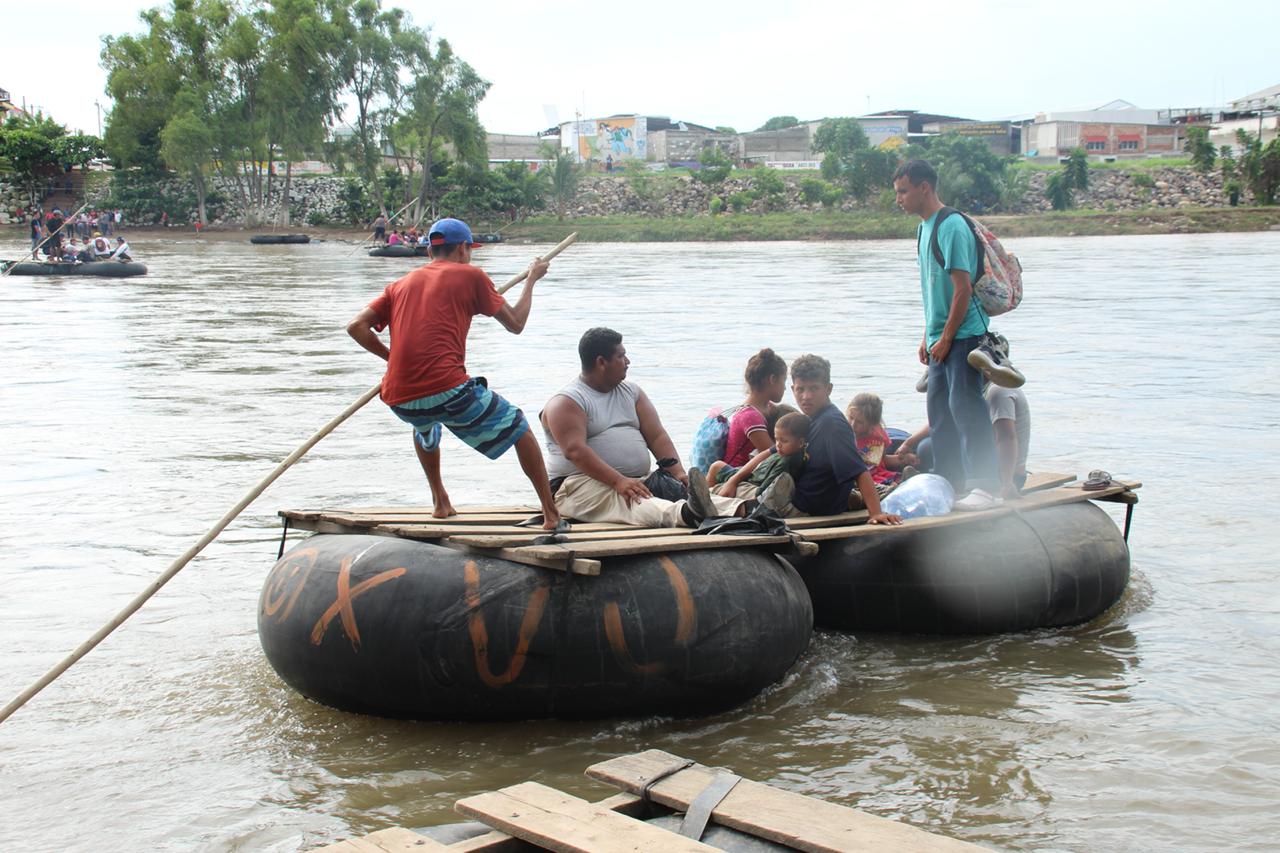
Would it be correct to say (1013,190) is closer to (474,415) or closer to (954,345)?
(954,345)

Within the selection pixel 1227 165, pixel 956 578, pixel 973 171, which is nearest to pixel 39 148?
pixel 973 171

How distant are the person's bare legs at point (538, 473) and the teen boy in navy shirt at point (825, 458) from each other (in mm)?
1342

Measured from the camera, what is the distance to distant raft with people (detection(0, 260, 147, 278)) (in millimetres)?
36438

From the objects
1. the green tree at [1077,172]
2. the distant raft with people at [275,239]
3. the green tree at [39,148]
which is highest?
the green tree at [39,148]

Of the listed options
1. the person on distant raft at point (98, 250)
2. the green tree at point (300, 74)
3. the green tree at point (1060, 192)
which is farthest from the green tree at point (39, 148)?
the green tree at point (1060, 192)

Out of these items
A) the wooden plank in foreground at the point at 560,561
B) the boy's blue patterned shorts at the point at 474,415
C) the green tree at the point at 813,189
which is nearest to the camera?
the wooden plank in foreground at the point at 560,561

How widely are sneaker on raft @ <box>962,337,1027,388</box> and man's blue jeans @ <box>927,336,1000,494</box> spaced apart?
0.11m

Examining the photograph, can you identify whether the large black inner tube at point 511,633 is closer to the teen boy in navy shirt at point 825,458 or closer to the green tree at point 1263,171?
the teen boy in navy shirt at point 825,458

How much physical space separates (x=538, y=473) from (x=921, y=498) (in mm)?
2011

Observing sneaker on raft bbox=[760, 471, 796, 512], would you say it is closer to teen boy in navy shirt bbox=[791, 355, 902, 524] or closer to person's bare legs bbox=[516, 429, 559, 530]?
teen boy in navy shirt bbox=[791, 355, 902, 524]

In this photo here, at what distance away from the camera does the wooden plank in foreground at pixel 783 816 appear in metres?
3.86

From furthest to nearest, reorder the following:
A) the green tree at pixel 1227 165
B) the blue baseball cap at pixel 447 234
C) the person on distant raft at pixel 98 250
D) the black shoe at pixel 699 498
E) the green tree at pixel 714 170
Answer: the green tree at pixel 714 170, the green tree at pixel 1227 165, the person on distant raft at pixel 98 250, the blue baseball cap at pixel 447 234, the black shoe at pixel 699 498

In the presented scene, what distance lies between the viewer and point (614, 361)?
254 inches

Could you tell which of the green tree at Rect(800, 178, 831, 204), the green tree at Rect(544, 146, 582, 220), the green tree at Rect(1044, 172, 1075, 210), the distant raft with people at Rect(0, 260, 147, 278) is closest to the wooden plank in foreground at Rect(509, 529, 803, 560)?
the distant raft with people at Rect(0, 260, 147, 278)
